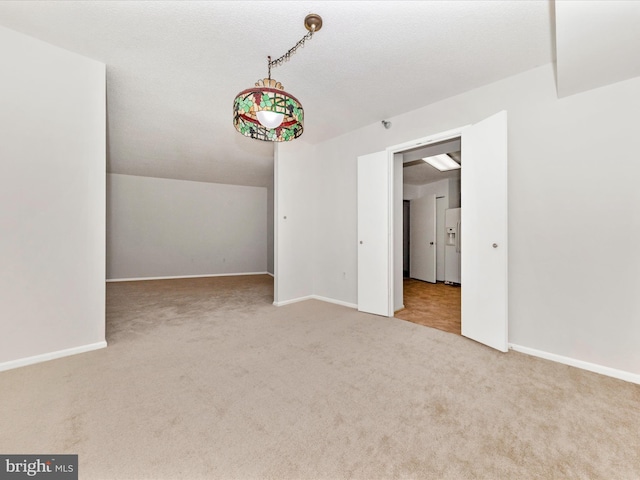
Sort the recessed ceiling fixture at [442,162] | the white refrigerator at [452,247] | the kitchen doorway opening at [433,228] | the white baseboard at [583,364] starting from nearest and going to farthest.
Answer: the white baseboard at [583,364], the recessed ceiling fixture at [442,162], the kitchen doorway opening at [433,228], the white refrigerator at [452,247]

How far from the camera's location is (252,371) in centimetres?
223

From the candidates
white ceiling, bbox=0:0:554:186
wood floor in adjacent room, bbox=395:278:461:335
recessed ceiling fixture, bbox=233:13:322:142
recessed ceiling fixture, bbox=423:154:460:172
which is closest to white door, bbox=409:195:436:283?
wood floor in adjacent room, bbox=395:278:461:335

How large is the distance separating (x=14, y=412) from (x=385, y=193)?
3.88m

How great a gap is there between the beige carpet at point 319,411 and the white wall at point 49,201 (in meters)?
0.32

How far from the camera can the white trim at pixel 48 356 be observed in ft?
7.30

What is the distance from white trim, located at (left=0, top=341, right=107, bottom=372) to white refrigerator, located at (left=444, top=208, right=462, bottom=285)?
6353 mm

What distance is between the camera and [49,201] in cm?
239

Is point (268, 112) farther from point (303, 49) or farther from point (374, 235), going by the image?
point (374, 235)

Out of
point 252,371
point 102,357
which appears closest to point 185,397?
point 252,371

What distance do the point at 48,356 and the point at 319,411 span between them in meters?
2.49

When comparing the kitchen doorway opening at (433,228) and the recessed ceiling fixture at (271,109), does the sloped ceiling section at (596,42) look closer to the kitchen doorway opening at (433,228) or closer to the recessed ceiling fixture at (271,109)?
the recessed ceiling fixture at (271,109)


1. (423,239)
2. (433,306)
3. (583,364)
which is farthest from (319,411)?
(423,239)

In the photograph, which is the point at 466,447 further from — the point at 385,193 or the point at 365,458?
the point at 385,193
